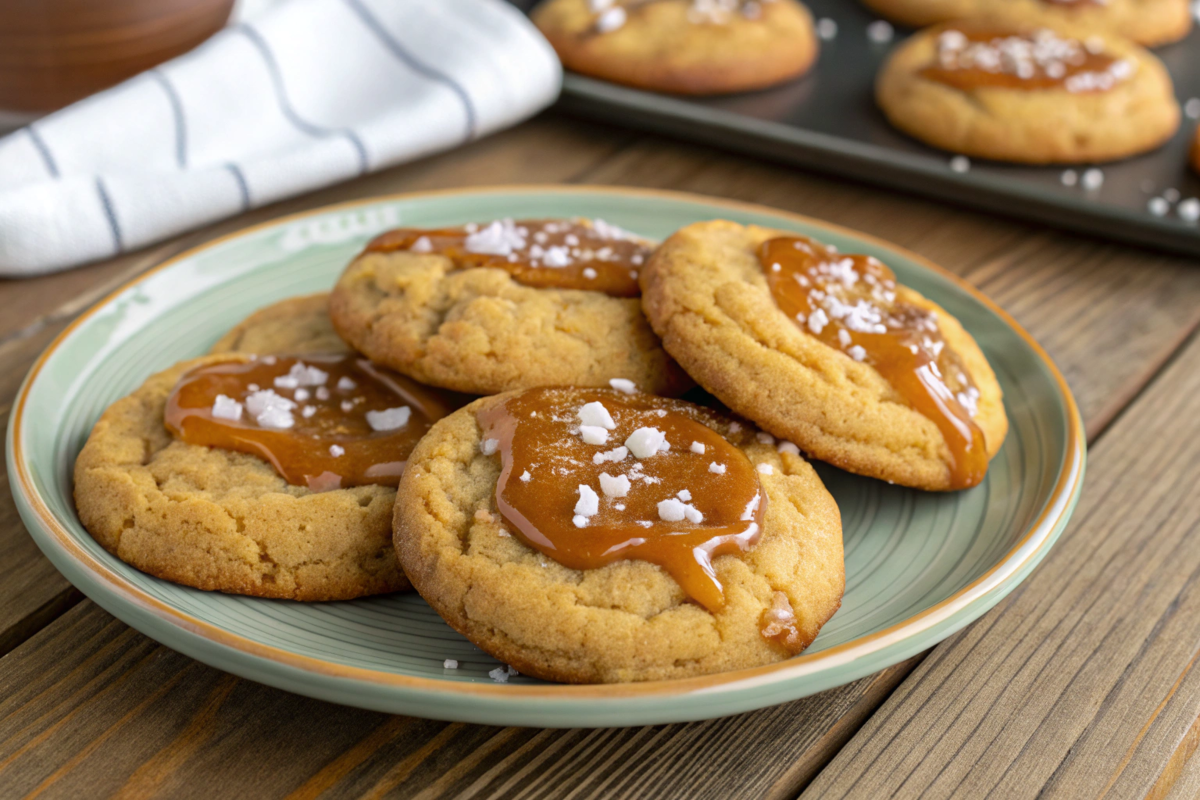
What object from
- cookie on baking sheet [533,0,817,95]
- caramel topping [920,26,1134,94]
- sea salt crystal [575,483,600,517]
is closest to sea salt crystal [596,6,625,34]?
cookie on baking sheet [533,0,817,95]

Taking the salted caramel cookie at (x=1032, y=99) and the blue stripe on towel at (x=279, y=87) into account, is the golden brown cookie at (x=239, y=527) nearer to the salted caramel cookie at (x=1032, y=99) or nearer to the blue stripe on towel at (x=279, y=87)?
the blue stripe on towel at (x=279, y=87)

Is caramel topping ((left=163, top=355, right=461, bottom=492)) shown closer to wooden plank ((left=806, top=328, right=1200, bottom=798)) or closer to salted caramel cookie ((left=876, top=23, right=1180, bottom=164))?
wooden plank ((left=806, top=328, right=1200, bottom=798))

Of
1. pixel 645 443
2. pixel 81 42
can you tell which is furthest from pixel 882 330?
pixel 81 42

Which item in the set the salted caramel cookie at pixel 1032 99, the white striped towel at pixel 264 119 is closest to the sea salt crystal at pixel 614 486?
the white striped towel at pixel 264 119

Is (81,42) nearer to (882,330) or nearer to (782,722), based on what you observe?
(882,330)

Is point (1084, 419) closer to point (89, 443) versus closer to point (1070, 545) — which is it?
point (1070, 545)

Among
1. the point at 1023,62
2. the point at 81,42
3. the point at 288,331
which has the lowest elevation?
the point at 1023,62
